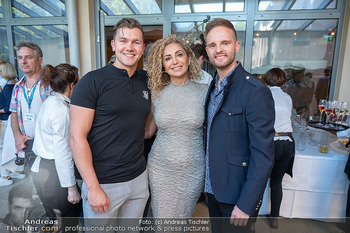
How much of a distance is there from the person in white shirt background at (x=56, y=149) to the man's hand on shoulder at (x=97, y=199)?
317 millimetres

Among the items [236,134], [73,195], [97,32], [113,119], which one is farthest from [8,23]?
[236,134]

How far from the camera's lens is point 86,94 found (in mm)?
1173

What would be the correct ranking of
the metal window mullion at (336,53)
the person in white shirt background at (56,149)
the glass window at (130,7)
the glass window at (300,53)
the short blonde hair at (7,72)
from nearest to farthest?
the person in white shirt background at (56,149) → the short blonde hair at (7,72) → the metal window mullion at (336,53) → the glass window at (300,53) → the glass window at (130,7)

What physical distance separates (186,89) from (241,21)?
298 centimetres

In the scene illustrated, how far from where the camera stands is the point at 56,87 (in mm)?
1515

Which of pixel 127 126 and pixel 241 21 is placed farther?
pixel 241 21

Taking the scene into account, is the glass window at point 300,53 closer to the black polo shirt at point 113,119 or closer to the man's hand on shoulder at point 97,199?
the black polo shirt at point 113,119

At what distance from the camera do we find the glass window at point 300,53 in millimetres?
3787

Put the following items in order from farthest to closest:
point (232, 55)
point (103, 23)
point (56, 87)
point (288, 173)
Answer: point (103, 23), point (288, 173), point (56, 87), point (232, 55)

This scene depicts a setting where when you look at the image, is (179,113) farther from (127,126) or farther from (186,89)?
(127,126)

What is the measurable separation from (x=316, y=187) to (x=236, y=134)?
1741 millimetres

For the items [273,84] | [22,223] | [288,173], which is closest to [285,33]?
[273,84]

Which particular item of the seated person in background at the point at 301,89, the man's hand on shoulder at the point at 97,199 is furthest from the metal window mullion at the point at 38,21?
the seated person in background at the point at 301,89

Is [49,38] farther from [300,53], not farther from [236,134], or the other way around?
[300,53]
